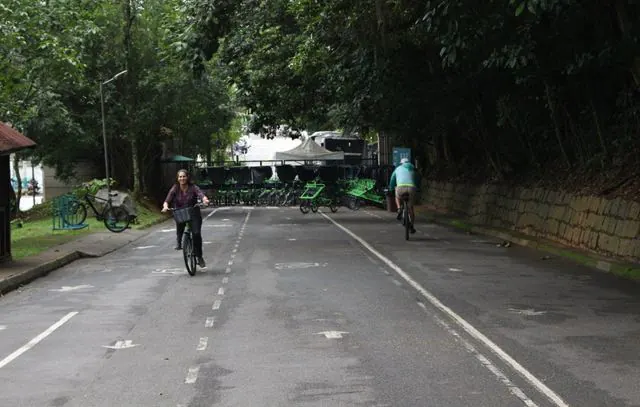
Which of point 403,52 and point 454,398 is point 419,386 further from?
point 403,52

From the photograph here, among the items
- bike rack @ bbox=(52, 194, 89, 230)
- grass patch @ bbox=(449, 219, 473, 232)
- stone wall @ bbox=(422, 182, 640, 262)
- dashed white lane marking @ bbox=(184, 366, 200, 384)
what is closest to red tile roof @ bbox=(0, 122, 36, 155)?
bike rack @ bbox=(52, 194, 89, 230)

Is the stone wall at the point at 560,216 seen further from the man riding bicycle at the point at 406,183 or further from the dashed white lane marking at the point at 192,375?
the dashed white lane marking at the point at 192,375

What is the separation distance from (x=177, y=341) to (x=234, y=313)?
1644 mm

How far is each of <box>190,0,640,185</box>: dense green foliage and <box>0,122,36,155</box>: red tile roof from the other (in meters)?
4.29

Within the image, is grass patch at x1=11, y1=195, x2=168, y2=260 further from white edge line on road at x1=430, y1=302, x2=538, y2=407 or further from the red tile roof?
white edge line on road at x1=430, y1=302, x2=538, y2=407

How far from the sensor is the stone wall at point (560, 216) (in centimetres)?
1469

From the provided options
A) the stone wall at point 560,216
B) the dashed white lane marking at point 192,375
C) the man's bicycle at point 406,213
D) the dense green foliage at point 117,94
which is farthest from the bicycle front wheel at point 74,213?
the dashed white lane marking at point 192,375

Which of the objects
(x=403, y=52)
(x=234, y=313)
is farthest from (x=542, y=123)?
(x=234, y=313)

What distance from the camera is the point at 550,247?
55.9ft

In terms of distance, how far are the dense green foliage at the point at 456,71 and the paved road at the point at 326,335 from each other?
12.7ft

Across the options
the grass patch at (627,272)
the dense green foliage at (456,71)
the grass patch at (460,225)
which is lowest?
the grass patch at (460,225)

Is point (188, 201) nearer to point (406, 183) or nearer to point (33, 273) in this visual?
point (33, 273)

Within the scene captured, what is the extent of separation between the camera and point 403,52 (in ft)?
80.1

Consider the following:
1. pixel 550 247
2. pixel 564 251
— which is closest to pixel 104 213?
→ pixel 550 247
